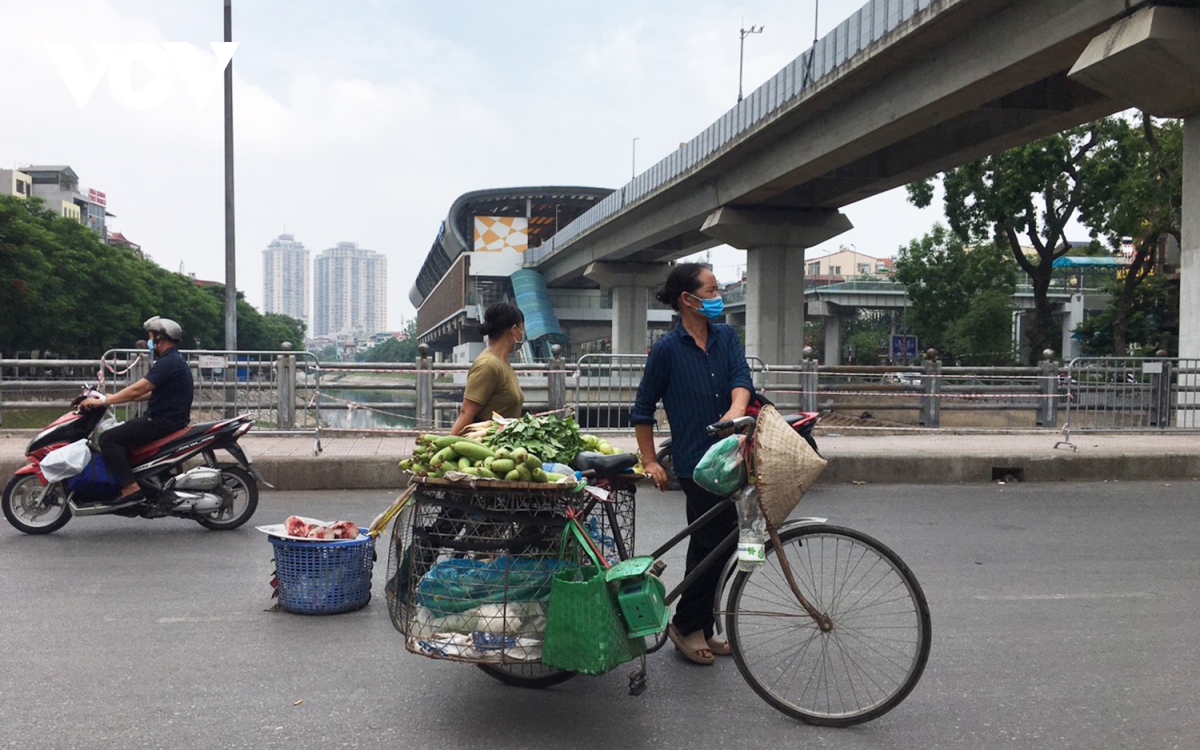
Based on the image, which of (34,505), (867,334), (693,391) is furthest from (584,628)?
(867,334)

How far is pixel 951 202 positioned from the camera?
115 feet

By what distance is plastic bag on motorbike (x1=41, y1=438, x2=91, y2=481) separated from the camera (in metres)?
6.90

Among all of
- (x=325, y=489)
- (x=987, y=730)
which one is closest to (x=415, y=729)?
(x=987, y=730)

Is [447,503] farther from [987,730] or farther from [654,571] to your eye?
[987,730]

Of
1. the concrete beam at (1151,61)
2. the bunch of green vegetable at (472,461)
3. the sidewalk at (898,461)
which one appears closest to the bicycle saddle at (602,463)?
the bunch of green vegetable at (472,461)

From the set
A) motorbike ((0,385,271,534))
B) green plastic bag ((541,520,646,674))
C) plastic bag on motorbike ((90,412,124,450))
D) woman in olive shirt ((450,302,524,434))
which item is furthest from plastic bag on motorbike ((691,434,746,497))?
plastic bag on motorbike ((90,412,124,450))

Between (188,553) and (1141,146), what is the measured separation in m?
32.0

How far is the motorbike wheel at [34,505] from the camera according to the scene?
7.21 metres

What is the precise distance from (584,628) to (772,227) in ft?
96.4

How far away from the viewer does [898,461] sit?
11039 mm

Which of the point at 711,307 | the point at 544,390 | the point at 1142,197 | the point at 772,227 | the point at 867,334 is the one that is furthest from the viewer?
the point at 867,334

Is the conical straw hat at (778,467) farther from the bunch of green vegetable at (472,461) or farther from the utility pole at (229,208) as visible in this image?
the utility pole at (229,208)

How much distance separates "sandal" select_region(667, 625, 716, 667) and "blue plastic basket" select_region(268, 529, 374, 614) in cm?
167

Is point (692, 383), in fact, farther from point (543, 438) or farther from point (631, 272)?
point (631, 272)
